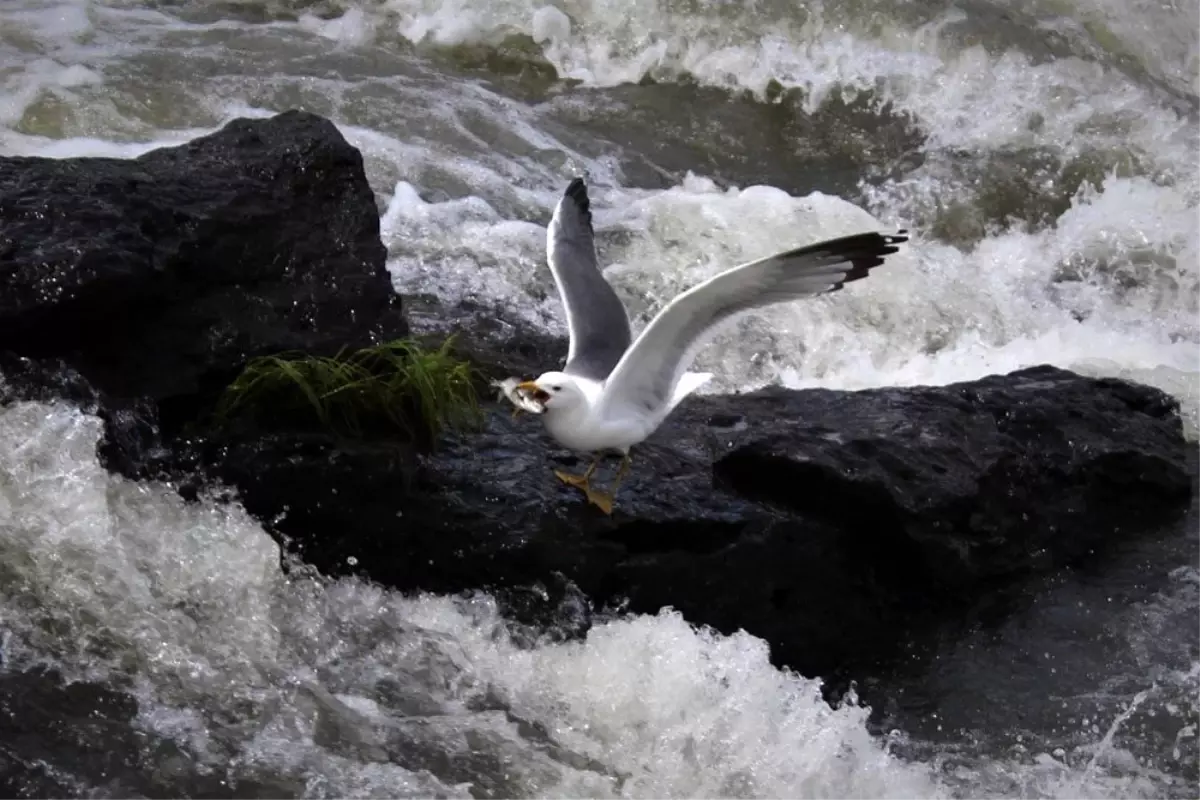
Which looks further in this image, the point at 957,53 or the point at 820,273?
the point at 957,53

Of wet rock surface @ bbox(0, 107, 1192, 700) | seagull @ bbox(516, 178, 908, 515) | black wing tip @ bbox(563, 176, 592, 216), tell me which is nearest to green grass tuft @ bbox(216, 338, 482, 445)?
wet rock surface @ bbox(0, 107, 1192, 700)

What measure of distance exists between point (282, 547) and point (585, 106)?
17.4 ft

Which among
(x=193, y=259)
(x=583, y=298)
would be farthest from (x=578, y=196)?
(x=193, y=259)

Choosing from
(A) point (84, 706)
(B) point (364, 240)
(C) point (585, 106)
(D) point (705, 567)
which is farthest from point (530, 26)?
(A) point (84, 706)

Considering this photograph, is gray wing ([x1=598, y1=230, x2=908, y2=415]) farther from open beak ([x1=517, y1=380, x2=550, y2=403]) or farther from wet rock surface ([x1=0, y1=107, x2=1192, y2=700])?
wet rock surface ([x1=0, y1=107, x2=1192, y2=700])

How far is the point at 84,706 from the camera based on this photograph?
309 centimetres

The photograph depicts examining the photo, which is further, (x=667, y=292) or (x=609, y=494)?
(x=667, y=292)

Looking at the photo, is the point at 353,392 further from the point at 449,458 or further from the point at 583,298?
the point at 583,298

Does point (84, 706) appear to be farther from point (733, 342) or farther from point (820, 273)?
point (733, 342)

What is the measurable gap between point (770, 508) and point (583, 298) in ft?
2.73

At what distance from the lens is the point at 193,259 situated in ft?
12.7

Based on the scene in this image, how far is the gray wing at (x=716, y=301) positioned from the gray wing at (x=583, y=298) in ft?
0.62

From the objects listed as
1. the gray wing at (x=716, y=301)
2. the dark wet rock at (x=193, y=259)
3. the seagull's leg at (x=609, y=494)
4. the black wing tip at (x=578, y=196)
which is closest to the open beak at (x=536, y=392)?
the gray wing at (x=716, y=301)

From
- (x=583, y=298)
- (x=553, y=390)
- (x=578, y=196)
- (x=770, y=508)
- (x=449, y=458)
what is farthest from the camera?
(x=578, y=196)
